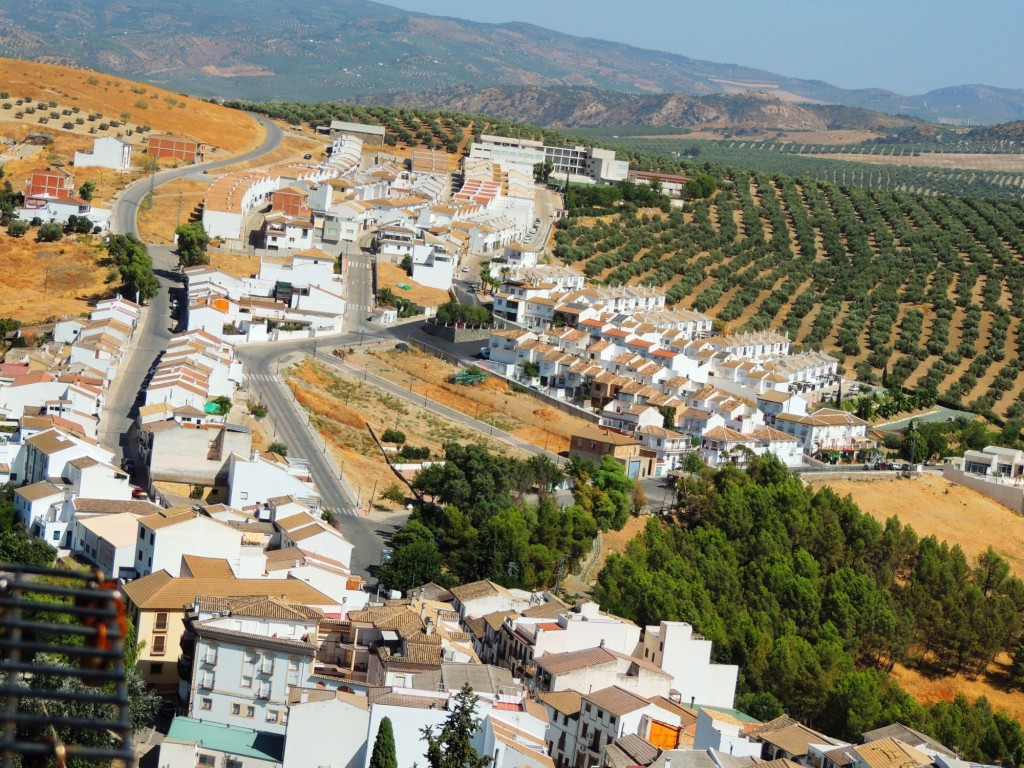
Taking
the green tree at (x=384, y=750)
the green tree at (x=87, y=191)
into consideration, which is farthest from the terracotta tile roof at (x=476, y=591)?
the green tree at (x=87, y=191)

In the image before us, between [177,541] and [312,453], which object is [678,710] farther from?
[312,453]

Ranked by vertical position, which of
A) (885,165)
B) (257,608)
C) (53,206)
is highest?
(885,165)

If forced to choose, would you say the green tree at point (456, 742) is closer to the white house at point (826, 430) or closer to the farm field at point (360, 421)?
the farm field at point (360, 421)

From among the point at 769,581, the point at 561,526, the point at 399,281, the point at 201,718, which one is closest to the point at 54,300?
the point at 399,281

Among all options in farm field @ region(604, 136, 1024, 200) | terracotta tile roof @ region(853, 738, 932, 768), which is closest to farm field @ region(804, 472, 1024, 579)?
terracotta tile roof @ region(853, 738, 932, 768)

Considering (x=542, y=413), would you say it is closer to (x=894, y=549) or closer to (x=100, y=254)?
(x=894, y=549)

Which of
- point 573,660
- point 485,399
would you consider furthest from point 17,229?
point 573,660

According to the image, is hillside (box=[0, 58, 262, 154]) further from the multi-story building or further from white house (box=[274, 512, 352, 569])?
white house (box=[274, 512, 352, 569])
